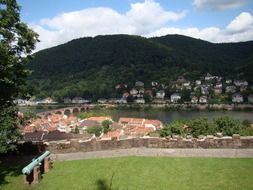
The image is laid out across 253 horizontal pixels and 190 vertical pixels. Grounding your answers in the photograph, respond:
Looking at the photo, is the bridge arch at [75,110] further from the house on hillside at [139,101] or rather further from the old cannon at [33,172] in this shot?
the old cannon at [33,172]

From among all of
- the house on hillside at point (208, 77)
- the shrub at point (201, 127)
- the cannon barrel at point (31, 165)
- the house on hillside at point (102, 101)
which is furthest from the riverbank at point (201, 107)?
the cannon barrel at point (31, 165)

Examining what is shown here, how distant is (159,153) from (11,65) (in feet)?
21.2

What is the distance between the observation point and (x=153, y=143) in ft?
46.6

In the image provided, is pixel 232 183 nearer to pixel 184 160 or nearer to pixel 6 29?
pixel 184 160

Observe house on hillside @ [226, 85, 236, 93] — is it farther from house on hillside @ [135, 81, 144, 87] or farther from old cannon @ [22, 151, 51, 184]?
old cannon @ [22, 151, 51, 184]

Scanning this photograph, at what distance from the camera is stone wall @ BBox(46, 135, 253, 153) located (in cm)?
1341

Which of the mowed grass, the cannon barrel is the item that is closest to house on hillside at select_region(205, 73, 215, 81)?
the mowed grass

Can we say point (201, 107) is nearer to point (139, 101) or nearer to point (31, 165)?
point (139, 101)

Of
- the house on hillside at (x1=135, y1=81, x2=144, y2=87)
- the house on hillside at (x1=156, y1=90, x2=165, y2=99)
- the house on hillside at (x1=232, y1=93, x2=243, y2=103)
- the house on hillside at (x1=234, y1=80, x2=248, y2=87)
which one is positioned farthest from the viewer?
the house on hillside at (x1=135, y1=81, x2=144, y2=87)

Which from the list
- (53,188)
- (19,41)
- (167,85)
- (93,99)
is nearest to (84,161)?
(53,188)

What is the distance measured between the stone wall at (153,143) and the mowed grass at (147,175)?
1.51 meters

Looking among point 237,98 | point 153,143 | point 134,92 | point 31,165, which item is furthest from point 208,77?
point 31,165

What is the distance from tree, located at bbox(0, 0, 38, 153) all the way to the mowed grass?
5.57ft

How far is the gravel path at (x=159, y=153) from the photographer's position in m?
12.8
